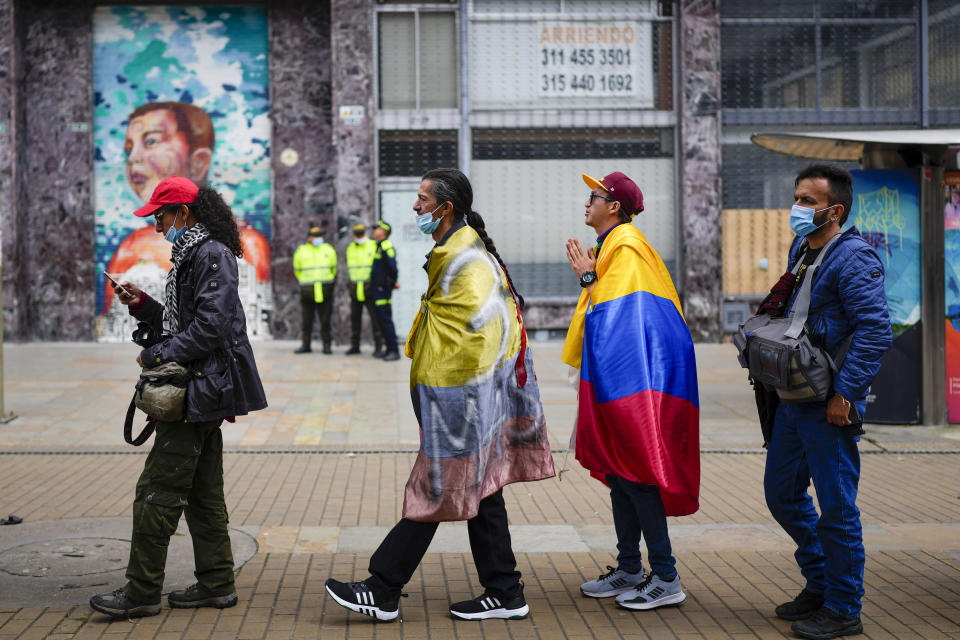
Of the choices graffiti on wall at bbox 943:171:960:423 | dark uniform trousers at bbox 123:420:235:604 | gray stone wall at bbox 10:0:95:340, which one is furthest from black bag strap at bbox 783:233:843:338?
gray stone wall at bbox 10:0:95:340

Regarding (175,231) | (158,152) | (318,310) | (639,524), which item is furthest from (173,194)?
(158,152)

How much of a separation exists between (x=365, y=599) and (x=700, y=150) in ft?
44.6

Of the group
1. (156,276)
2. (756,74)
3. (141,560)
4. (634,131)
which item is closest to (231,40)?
(156,276)

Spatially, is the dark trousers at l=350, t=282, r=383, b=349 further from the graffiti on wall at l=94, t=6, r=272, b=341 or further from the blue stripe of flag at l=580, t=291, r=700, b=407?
the blue stripe of flag at l=580, t=291, r=700, b=407

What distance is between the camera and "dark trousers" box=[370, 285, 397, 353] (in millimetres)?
14586

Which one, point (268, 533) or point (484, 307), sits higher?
point (484, 307)

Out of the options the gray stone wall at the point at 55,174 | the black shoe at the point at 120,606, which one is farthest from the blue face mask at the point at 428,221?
the gray stone wall at the point at 55,174

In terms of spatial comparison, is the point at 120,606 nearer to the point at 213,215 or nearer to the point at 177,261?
the point at 177,261

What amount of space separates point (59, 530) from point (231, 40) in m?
12.9

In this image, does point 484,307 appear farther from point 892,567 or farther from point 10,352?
point 10,352

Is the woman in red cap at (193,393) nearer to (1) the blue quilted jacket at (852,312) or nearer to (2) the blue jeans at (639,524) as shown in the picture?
(2) the blue jeans at (639,524)

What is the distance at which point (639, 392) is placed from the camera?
4441mm

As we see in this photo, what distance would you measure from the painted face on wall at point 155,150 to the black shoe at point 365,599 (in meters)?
13.8

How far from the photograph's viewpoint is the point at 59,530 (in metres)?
5.86
